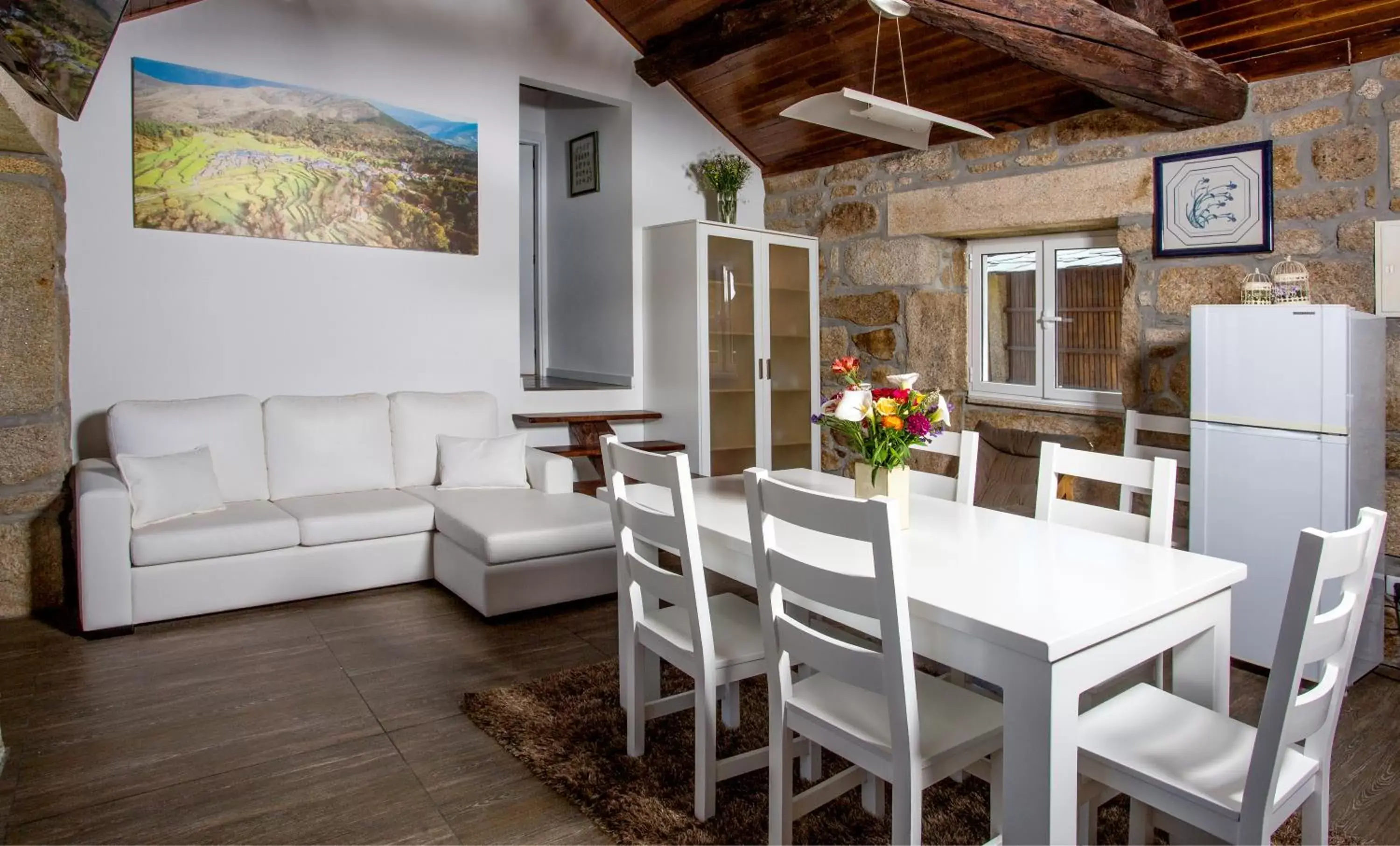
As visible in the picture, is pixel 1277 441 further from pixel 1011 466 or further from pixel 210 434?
pixel 210 434

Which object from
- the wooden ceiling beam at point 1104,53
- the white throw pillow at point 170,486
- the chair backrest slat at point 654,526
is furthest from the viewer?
the white throw pillow at point 170,486

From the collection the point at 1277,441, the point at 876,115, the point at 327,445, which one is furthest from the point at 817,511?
the point at 327,445

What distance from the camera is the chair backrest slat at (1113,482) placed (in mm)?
2193

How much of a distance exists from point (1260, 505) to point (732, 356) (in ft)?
9.43

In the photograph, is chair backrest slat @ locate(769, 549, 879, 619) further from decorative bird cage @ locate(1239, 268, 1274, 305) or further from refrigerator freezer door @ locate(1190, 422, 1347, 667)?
decorative bird cage @ locate(1239, 268, 1274, 305)

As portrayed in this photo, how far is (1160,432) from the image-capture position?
3.68 m

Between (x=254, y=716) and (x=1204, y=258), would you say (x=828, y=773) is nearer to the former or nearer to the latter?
(x=254, y=716)

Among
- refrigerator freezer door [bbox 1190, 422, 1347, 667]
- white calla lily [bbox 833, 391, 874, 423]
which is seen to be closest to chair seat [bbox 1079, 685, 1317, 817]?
white calla lily [bbox 833, 391, 874, 423]

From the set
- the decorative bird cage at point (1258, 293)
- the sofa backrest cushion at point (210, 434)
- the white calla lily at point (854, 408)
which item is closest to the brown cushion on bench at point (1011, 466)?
the decorative bird cage at point (1258, 293)

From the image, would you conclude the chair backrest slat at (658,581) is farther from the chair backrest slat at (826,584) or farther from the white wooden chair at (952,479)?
the white wooden chair at (952,479)

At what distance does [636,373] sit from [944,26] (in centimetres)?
301

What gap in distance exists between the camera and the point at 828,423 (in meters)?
2.29

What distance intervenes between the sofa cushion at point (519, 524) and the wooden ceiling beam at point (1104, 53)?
2071mm

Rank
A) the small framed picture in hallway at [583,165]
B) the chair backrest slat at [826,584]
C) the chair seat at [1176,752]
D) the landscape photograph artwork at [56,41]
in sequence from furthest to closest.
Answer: the small framed picture in hallway at [583,165] < the landscape photograph artwork at [56,41] < the chair backrest slat at [826,584] < the chair seat at [1176,752]
